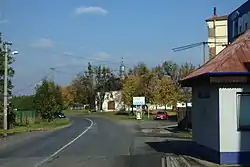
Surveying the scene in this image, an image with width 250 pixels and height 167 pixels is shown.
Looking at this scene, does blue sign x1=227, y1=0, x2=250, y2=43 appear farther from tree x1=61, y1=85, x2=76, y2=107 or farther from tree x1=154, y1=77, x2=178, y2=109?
tree x1=61, y1=85, x2=76, y2=107

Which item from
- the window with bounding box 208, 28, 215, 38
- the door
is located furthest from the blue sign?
the door

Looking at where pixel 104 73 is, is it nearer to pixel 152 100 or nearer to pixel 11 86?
pixel 152 100

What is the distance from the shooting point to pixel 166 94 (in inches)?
3509

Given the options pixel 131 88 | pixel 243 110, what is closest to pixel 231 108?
pixel 243 110

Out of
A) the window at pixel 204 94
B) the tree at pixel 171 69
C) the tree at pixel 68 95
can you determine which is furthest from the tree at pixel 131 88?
the window at pixel 204 94

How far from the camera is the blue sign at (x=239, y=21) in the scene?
21.7 m

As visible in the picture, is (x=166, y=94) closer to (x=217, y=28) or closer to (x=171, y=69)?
(x=171, y=69)

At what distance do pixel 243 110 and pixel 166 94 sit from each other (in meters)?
72.0

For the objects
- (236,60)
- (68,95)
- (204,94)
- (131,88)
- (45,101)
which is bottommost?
(204,94)

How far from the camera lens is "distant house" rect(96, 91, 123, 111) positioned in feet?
399

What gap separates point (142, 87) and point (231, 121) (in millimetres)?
80986

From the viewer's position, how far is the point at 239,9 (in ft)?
75.3

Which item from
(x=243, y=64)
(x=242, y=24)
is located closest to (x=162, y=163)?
(x=243, y=64)

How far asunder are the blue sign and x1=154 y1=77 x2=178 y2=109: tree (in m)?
63.3
